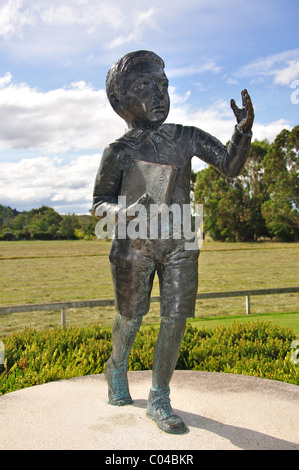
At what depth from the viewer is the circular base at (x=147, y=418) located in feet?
9.33

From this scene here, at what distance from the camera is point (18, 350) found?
16.6 ft

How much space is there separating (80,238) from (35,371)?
5630 centimetres

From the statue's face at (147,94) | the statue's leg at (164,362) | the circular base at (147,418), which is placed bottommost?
the circular base at (147,418)

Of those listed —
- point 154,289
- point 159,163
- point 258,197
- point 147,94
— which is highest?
point 258,197

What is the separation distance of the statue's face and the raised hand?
1.65 ft

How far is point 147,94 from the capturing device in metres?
3.11

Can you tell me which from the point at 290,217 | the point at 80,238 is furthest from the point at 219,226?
the point at 80,238

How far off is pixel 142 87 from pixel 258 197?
36890mm

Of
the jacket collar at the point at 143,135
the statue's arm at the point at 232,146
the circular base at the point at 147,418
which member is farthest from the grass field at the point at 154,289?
the jacket collar at the point at 143,135

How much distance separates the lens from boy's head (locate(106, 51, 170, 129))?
3105 millimetres

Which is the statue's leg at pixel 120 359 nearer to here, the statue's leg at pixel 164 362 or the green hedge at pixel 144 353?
the statue's leg at pixel 164 362

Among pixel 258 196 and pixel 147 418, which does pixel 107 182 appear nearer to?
pixel 147 418

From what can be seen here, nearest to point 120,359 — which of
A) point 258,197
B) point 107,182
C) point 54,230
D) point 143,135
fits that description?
point 107,182

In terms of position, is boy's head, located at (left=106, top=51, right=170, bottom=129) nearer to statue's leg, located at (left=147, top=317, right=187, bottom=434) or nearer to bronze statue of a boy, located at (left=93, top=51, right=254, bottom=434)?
bronze statue of a boy, located at (left=93, top=51, right=254, bottom=434)
